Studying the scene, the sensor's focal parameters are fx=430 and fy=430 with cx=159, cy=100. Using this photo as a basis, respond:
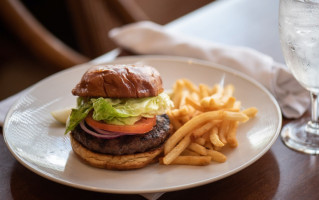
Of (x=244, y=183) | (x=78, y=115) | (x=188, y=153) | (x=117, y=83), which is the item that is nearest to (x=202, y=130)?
(x=188, y=153)

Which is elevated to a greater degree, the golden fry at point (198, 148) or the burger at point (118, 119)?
the burger at point (118, 119)

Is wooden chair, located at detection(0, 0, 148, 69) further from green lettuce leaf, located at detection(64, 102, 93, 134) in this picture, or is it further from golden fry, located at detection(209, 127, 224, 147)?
golden fry, located at detection(209, 127, 224, 147)

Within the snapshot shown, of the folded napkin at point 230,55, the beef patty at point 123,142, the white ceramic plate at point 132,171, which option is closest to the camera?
the white ceramic plate at point 132,171

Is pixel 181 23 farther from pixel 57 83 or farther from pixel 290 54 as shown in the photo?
pixel 290 54

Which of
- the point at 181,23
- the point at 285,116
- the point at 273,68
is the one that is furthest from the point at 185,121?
the point at 181,23

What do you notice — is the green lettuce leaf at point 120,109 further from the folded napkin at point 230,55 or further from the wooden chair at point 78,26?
the wooden chair at point 78,26

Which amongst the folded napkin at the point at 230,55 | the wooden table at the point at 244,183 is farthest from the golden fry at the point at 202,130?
the folded napkin at the point at 230,55
